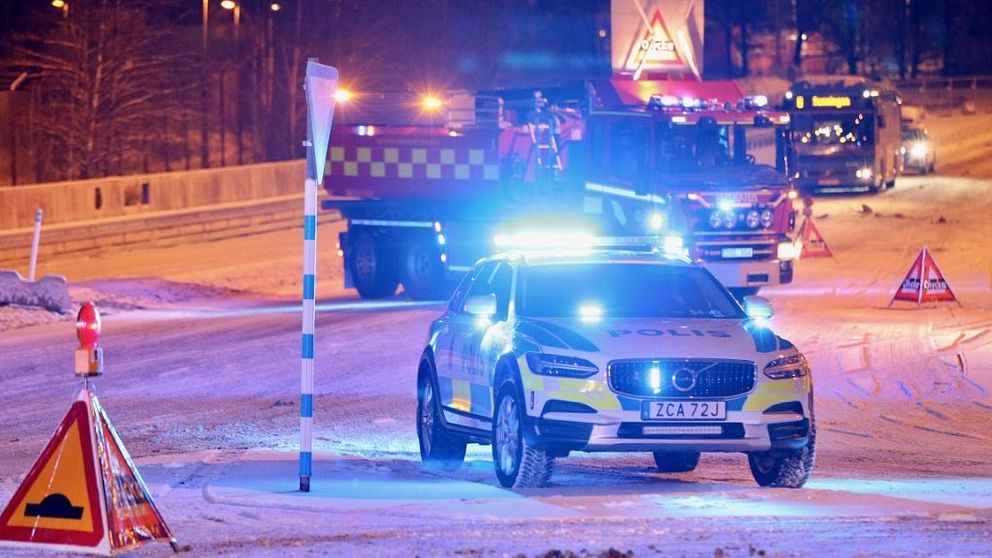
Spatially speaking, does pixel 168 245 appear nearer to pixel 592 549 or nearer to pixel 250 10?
pixel 250 10

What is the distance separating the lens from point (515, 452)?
32.1 feet

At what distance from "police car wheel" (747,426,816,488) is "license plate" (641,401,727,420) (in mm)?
612

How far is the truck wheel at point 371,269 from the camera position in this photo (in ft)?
85.3

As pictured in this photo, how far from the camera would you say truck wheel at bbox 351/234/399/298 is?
85.3 feet

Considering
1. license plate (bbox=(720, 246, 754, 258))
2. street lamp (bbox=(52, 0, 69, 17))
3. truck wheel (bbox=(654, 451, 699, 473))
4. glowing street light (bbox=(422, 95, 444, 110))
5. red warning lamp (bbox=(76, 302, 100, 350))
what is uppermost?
street lamp (bbox=(52, 0, 69, 17))

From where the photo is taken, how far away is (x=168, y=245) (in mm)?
32844

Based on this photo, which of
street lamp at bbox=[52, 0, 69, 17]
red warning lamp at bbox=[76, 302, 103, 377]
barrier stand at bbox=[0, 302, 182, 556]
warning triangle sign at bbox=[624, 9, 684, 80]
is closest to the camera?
barrier stand at bbox=[0, 302, 182, 556]

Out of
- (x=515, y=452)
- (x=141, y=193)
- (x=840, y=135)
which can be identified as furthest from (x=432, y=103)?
(x=840, y=135)

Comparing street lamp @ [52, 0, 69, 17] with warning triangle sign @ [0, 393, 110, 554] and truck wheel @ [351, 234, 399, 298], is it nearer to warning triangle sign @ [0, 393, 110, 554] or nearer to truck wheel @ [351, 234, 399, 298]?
truck wheel @ [351, 234, 399, 298]

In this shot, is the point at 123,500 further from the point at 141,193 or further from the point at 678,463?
the point at 141,193

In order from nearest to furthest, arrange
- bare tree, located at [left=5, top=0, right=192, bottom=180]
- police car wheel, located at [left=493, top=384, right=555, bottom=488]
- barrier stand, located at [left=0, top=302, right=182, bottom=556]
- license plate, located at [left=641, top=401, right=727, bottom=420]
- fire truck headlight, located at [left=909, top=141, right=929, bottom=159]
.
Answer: barrier stand, located at [left=0, top=302, right=182, bottom=556]
license plate, located at [left=641, top=401, right=727, bottom=420]
police car wheel, located at [left=493, top=384, right=555, bottom=488]
bare tree, located at [left=5, top=0, right=192, bottom=180]
fire truck headlight, located at [left=909, top=141, right=929, bottom=159]

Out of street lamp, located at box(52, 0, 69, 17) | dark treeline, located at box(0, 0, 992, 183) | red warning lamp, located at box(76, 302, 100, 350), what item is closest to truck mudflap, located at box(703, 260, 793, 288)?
red warning lamp, located at box(76, 302, 100, 350)

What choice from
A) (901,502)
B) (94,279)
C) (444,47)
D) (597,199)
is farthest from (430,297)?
(444,47)

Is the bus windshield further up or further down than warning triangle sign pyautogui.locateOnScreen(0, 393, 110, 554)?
further up
